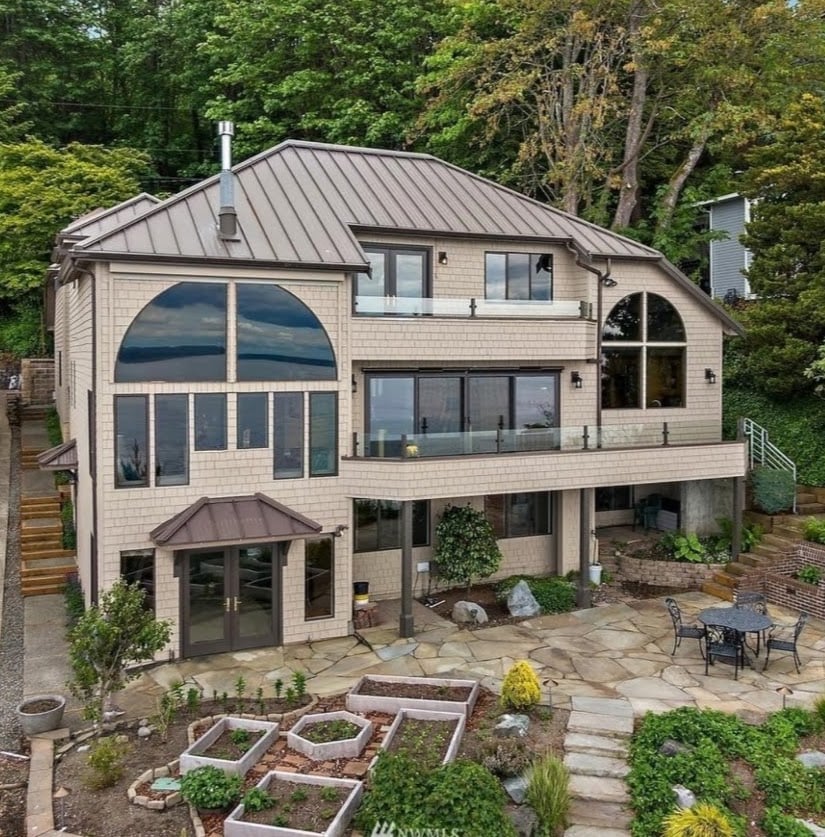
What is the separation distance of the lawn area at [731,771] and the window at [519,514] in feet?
22.6

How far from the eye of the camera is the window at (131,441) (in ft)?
39.0

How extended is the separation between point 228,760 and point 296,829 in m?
1.68

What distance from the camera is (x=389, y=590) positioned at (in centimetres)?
1534

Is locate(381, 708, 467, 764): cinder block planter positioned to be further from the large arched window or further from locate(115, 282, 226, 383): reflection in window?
the large arched window

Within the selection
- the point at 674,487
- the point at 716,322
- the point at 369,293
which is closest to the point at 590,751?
the point at 369,293

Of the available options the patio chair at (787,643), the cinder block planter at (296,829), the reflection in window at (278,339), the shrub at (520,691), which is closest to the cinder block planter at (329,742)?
the cinder block planter at (296,829)

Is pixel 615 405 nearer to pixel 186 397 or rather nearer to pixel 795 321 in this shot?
pixel 795 321

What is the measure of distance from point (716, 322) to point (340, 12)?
20488 millimetres

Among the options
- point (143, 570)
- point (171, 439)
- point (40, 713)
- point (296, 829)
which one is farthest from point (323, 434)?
point (296, 829)

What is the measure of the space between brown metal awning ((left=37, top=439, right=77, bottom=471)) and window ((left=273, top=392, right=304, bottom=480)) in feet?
18.5

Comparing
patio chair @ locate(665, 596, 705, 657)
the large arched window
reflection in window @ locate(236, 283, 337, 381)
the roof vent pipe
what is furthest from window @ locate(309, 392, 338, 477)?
the large arched window

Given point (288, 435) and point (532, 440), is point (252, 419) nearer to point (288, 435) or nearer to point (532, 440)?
point (288, 435)

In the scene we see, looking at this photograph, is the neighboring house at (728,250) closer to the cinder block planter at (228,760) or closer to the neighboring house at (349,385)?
the neighboring house at (349,385)

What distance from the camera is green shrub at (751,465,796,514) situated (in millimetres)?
16344
